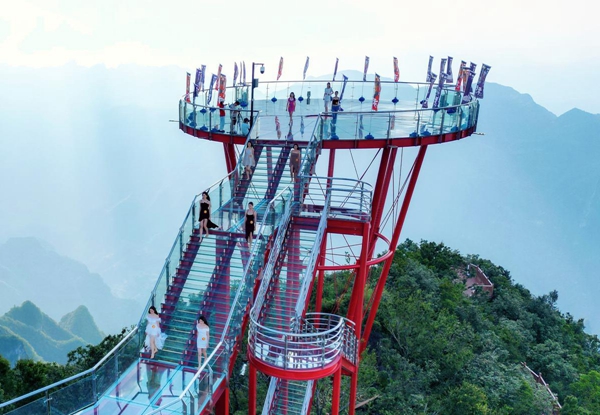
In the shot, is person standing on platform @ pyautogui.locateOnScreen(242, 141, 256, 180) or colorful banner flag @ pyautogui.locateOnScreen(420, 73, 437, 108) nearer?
person standing on platform @ pyautogui.locateOnScreen(242, 141, 256, 180)

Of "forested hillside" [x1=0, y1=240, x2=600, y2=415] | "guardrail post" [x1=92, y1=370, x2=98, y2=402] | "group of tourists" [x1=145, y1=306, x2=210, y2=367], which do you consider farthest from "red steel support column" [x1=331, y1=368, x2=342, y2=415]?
"forested hillside" [x1=0, y1=240, x2=600, y2=415]

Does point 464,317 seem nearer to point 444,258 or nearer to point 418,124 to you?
point 444,258

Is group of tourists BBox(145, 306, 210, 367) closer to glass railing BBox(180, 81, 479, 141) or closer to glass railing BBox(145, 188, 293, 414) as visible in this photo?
glass railing BBox(145, 188, 293, 414)

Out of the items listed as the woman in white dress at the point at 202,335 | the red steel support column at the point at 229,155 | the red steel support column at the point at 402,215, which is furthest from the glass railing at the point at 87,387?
the red steel support column at the point at 402,215

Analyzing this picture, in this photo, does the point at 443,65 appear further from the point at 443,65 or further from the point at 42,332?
the point at 42,332

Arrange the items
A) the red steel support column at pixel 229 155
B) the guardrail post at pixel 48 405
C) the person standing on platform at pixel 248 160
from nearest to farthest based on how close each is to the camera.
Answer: the guardrail post at pixel 48 405
the person standing on platform at pixel 248 160
the red steel support column at pixel 229 155

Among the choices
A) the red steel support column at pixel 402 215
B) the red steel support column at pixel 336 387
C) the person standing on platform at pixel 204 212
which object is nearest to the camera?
the red steel support column at pixel 336 387

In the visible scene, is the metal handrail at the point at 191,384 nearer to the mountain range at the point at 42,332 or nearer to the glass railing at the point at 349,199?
the glass railing at the point at 349,199

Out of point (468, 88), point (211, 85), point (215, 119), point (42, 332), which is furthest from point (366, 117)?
point (42, 332)
